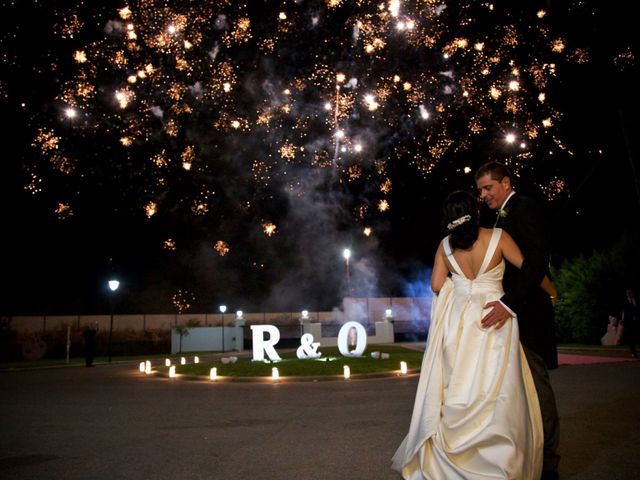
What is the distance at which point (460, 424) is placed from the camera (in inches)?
146

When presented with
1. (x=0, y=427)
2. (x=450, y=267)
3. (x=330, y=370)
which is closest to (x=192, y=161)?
(x=330, y=370)

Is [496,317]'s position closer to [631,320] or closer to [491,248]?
[491,248]

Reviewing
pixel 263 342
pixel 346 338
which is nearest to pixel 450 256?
pixel 263 342

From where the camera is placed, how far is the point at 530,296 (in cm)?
404

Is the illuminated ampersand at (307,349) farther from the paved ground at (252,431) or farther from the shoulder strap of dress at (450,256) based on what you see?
the shoulder strap of dress at (450,256)

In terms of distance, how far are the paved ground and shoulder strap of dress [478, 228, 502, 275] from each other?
5.56 feet

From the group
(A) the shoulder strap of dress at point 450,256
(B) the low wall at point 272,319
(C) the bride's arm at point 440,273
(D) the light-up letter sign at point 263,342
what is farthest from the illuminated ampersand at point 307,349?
(B) the low wall at point 272,319

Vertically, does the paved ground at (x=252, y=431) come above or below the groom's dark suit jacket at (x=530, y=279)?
below

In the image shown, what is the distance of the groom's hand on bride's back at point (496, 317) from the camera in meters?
3.85

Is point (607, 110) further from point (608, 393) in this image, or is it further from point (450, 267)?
point (450, 267)

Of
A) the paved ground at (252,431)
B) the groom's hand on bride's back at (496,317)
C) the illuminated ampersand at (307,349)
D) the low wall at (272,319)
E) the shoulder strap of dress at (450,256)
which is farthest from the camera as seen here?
the low wall at (272,319)

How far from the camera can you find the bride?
3.59m

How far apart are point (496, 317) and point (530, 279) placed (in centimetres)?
36

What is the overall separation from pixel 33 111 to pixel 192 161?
10.3 metres
